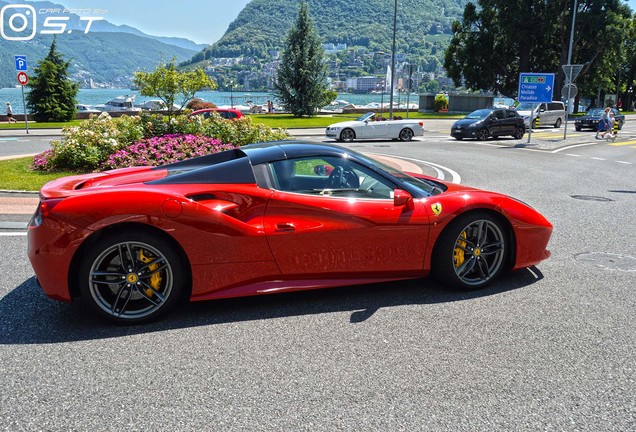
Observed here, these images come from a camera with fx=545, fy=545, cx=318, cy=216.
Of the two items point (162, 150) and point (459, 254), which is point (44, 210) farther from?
point (162, 150)

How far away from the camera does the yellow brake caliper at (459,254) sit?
4677mm

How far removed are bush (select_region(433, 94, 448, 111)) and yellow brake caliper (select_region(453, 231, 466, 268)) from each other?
52.5m

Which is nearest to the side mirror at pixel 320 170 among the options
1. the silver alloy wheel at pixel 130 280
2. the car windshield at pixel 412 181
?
the car windshield at pixel 412 181

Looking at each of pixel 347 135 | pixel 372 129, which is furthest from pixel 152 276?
pixel 372 129

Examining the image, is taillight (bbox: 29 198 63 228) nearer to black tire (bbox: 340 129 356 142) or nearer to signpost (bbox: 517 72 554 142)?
black tire (bbox: 340 129 356 142)

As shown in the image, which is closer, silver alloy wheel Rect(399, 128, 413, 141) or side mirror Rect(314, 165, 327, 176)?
side mirror Rect(314, 165, 327, 176)

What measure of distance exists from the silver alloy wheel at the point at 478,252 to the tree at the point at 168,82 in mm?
9193

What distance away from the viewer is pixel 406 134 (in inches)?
974

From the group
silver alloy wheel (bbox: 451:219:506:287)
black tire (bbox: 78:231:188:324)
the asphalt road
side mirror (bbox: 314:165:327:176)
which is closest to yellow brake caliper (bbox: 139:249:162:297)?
black tire (bbox: 78:231:188:324)

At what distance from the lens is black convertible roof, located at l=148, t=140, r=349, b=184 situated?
13.9 feet

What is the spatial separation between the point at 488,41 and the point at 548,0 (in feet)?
21.2

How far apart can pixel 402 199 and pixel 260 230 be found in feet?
3.88

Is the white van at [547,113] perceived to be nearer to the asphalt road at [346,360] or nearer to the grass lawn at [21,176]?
the grass lawn at [21,176]

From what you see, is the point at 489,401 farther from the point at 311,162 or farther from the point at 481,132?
the point at 481,132
